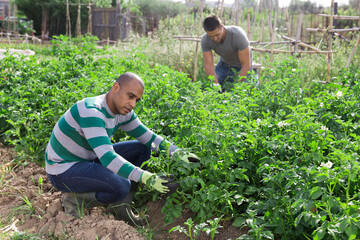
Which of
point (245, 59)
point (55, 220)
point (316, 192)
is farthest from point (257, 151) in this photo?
point (245, 59)

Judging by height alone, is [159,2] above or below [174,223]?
above

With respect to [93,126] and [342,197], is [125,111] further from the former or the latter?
[342,197]

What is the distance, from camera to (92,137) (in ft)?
9.36

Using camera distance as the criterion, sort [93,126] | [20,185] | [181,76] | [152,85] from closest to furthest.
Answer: [93,126]
[20,185]
[152,85]
[181,76]

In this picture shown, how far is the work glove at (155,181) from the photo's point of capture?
2.73 m

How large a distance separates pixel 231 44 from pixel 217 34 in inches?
11.7

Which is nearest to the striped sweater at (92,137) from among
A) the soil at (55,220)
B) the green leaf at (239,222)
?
the soil at (55,220)

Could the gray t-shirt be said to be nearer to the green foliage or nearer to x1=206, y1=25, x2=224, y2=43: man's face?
x1=206, y1=25, x2=224, y2=43: man's face

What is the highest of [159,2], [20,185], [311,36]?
[159,2]

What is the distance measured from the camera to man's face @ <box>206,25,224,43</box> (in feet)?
16.9

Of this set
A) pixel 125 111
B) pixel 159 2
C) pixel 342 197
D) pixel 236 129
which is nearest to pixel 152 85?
pixel 125 111

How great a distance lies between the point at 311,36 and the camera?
15.4 metres

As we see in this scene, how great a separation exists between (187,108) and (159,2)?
2155 cm

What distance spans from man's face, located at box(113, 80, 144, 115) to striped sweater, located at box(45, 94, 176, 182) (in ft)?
0.37
